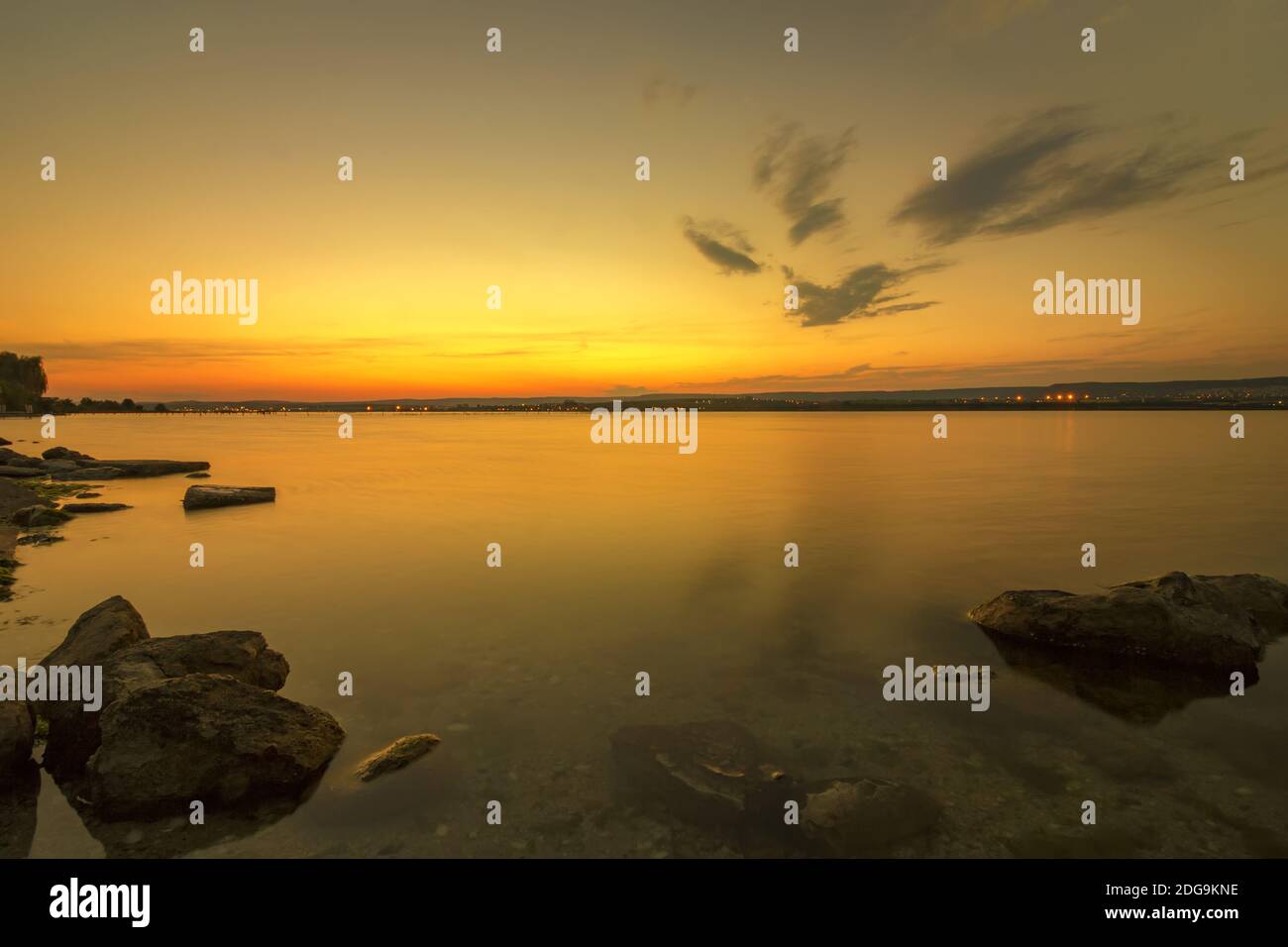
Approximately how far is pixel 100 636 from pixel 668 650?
9056 mm

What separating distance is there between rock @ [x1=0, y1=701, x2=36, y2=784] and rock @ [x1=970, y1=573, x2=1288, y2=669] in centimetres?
1523

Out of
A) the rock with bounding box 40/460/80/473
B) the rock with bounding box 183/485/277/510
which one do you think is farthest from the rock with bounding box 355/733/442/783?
the rock with bounding box 40/460/80/473

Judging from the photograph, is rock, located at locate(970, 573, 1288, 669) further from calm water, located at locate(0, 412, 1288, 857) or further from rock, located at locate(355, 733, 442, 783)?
rock, located at locate(355, 733, 442, 783)

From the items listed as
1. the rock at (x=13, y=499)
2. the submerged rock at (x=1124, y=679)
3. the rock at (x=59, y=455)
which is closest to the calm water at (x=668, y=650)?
the submerged rock at (x=1124, y=679)

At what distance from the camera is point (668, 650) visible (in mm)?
11391

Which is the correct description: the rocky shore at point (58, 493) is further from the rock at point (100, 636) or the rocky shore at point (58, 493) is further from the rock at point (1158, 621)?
the rock at point (1158, 621)

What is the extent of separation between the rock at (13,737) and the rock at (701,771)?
6819 millimetres

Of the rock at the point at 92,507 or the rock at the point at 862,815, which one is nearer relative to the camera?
the rock at the point at 862,815

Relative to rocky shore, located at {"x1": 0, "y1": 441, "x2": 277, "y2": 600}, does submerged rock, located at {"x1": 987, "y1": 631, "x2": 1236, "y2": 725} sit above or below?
below

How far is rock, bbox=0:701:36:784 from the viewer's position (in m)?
6.53

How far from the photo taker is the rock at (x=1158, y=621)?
33.5 feet

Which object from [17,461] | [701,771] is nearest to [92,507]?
[17,461]
